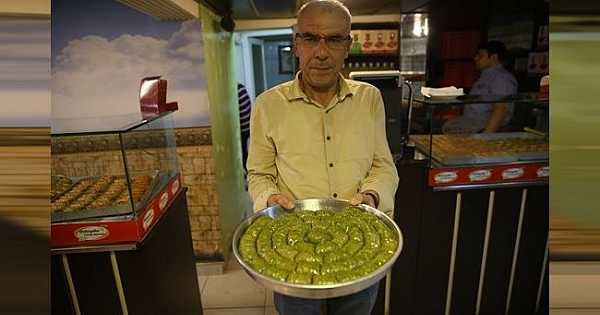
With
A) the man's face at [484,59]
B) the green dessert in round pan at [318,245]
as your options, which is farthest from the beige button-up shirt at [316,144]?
the man's face at [484,59]

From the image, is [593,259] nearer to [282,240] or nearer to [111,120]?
[282,240]

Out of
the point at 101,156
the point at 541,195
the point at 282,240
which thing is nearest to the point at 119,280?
the point at 101,156

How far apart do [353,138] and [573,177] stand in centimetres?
94

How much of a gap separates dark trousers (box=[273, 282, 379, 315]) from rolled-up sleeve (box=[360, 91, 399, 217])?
34 cm

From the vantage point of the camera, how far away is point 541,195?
206 centimetres

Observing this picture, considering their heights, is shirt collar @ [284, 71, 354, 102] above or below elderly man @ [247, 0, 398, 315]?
above

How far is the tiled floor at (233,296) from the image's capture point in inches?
102

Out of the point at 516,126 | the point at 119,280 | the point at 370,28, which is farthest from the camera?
the point at 370,28

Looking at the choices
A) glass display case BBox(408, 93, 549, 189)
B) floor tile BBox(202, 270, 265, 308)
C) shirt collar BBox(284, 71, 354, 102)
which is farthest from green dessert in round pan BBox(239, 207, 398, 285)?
floor tile BBox(202, 270, 265, 308)

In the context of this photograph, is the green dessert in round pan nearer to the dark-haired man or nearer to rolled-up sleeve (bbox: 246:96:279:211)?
rolled-up sleeve (bbox: 246:96:279:211)

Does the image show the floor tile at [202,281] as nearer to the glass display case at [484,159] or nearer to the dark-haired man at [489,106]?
the glass display case at [484,159]

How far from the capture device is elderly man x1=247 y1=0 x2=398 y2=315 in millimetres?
1359

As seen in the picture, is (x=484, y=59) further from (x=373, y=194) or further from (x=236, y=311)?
(x=236, y=311)

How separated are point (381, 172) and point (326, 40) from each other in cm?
56
